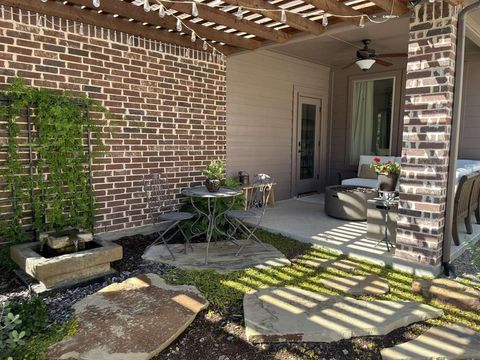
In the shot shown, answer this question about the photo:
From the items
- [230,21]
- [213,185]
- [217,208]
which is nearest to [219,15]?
[230,21]

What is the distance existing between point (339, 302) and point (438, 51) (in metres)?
2.39

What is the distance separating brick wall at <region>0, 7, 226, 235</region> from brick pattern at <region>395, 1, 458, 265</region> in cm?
281

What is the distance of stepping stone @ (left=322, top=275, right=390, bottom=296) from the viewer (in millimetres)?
3057

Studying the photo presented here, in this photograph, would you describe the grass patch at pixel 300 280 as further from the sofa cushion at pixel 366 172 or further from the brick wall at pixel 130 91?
the sofa cushion at pixel 366 172

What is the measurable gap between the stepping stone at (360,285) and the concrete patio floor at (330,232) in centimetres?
41

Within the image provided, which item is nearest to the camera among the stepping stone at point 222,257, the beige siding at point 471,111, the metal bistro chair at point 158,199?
the stepping stone at point 222,257

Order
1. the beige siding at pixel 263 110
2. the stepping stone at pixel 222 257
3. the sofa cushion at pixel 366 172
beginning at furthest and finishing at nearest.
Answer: the sofa cushion at pixel 366 172 < the beige siding at pixel 263 110 < the stepping stone at pixel 222 257

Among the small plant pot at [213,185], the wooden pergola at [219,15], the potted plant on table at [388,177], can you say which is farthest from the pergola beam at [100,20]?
the potted plant on table at [388,177]

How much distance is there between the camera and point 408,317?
2.58 meters

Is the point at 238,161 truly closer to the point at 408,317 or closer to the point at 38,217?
the point at 38,217

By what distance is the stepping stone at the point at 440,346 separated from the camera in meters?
2.15

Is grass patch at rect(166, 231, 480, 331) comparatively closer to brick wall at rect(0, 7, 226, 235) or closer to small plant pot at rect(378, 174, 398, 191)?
small plant pot at rect(378, 174, 398, 191)

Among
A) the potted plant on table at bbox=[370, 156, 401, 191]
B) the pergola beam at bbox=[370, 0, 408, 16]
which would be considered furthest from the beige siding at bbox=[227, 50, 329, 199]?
the pergola beam at bbox=[370, 0, 408, 16]

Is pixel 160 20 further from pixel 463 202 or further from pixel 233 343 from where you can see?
pixel 463 202
